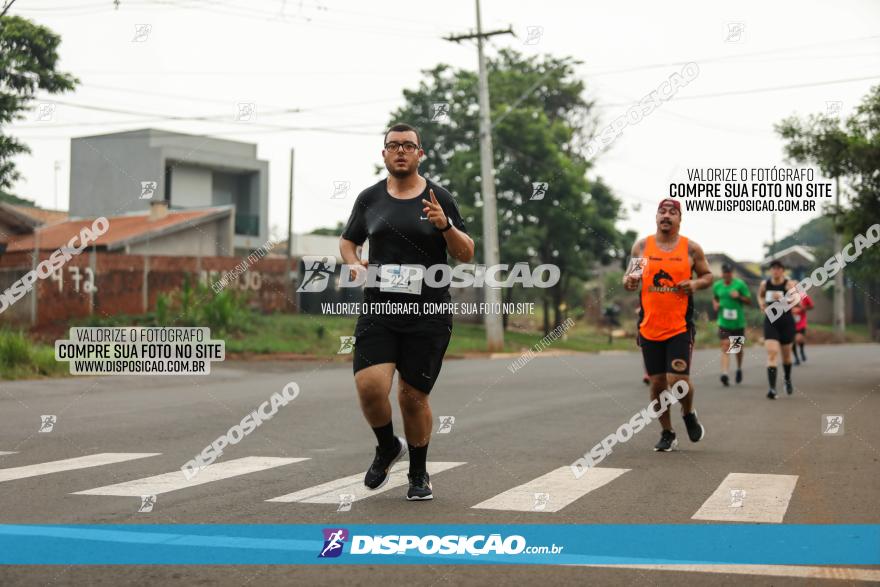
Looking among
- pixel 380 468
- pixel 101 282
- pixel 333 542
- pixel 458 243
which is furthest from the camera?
pixel 101 282

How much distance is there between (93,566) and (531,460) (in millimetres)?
4235

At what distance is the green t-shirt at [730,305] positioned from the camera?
16.8m

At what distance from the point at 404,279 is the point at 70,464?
339 centimetres

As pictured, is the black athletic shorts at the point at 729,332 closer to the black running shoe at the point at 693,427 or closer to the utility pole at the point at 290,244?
the black running shoe at the point at 693,427

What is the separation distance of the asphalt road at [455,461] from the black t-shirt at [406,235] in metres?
1.22

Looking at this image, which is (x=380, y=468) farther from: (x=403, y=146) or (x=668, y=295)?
(x=668, y=295)

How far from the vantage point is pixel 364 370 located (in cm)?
623

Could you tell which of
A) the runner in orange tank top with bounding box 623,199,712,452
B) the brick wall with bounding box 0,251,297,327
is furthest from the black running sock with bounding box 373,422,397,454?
the brick wall with bounding box 0,251,297,327

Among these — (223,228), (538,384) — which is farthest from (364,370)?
(223,228)

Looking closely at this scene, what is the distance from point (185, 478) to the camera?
7168 millimetres

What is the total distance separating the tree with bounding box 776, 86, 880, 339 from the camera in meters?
16.7

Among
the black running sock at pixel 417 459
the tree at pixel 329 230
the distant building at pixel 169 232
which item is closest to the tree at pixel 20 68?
the distant building at pixel 169 232

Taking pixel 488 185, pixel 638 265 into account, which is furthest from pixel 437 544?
pixel 488 185

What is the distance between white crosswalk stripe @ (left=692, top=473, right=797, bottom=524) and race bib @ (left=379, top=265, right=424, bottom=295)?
201 centimetres
